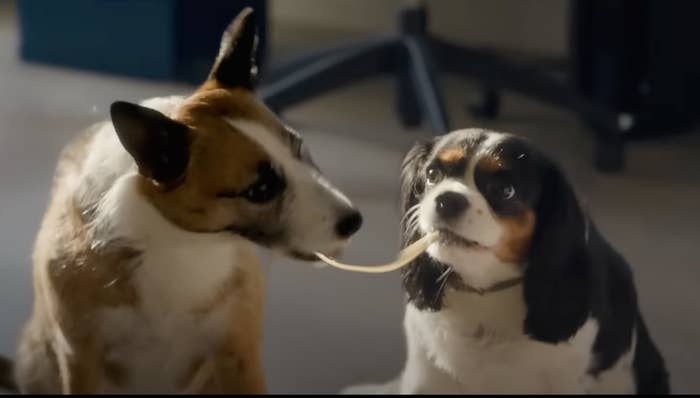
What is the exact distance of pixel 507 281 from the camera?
31.5 inches

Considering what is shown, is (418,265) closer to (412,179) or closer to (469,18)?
(412,179)

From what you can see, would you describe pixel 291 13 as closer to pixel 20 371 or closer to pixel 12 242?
pixel 12 242

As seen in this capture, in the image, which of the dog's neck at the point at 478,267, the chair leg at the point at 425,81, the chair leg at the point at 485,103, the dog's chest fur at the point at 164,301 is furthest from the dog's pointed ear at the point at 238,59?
the chair leg at the point at 485,103

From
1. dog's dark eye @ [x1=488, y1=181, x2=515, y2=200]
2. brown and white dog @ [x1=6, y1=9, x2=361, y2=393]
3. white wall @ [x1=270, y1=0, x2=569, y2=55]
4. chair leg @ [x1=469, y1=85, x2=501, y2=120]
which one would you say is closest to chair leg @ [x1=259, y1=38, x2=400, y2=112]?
chair leg @ [x1=469, y1=85, x2=501, y2=120]

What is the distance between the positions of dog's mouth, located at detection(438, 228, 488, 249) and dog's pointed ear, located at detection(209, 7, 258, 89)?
9.1 inches

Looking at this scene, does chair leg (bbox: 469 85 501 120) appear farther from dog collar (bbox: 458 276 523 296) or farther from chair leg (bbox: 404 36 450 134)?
dog collar (bbox: 458 276 523 296)

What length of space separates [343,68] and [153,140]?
118 centimetres

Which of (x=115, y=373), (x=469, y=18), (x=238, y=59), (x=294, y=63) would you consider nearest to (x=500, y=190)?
(x=238, y=59)

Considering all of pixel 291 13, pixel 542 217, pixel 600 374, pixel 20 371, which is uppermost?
pixel 542 217

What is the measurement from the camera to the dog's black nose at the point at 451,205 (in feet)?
2.46

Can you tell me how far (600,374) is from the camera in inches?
33.8

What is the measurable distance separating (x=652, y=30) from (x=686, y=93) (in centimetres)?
16

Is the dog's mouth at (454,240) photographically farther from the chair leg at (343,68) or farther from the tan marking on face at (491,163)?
the chair leg at (343,68)

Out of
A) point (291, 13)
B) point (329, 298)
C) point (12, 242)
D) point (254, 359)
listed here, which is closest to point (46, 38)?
point (291, 13)
